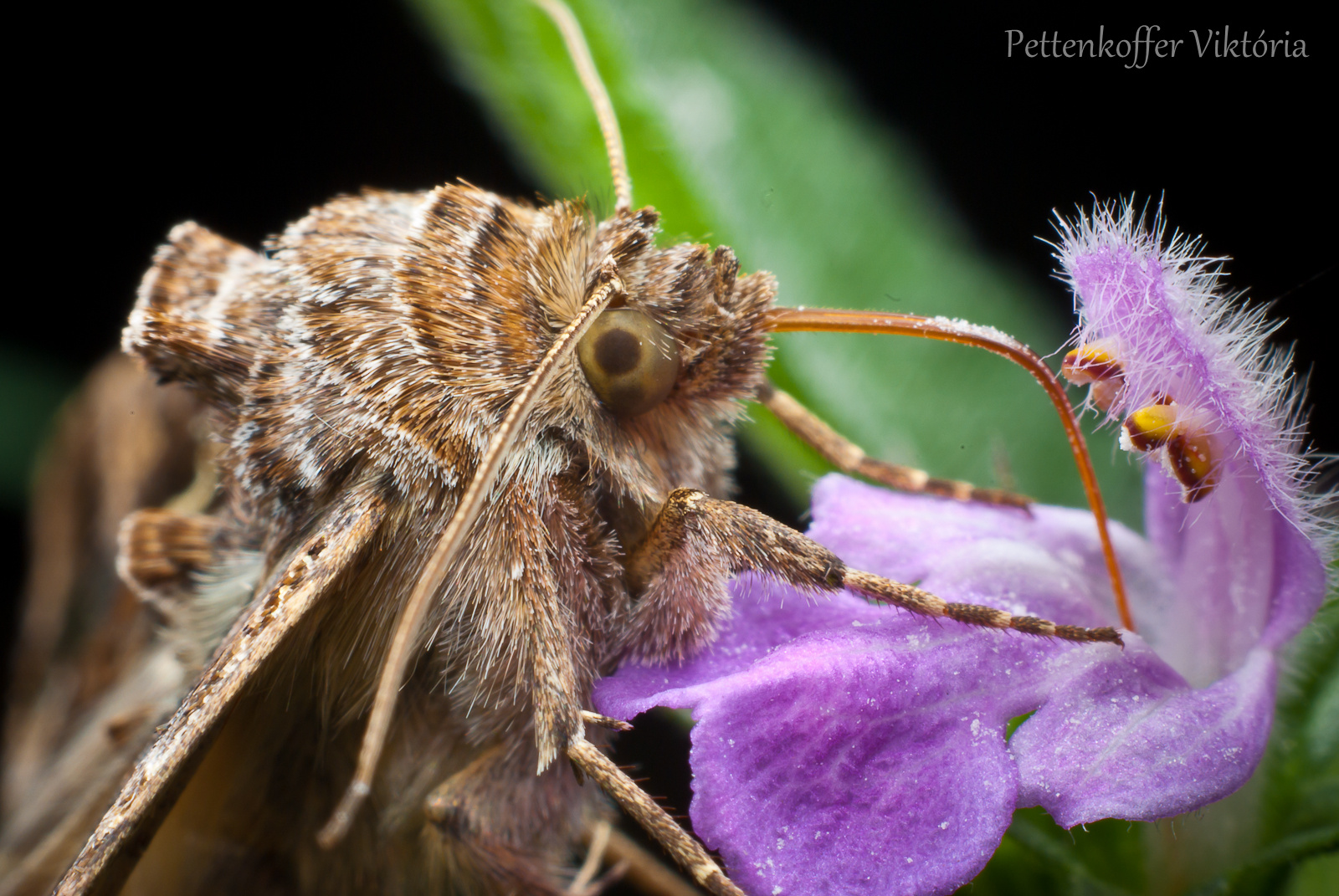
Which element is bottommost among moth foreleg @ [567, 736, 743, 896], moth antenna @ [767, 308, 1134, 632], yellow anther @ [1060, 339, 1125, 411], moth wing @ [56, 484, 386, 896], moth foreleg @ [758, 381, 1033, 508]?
moth wing @ [56, 484, 386, 896]

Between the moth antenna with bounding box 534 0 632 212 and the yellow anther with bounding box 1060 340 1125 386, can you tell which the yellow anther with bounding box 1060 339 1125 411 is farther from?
the moth antenna with bounding box 534 0 632 212

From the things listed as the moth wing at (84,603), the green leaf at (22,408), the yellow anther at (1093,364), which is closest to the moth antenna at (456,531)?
the yellow anther at (1093,364)

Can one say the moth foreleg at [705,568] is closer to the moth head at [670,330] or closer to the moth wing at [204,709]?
the moth head at [670,330]

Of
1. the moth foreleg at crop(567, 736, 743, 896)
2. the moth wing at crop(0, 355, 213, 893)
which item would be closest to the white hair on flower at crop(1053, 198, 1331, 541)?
the moth foreleg at crop(567, 736, 743, 896)

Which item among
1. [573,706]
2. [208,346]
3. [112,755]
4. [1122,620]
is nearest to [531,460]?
[573,706]

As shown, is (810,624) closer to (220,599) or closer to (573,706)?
(573,706)

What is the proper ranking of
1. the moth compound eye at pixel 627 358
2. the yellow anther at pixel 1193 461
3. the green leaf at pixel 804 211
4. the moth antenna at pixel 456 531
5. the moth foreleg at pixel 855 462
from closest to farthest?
the moth antenna at pixel 456 531 < the yellow anther at pixel 1193 461 < the moth compound eye at pixel 627 358 < the moth foreleg at pixel 855 462 < the green leaf at pixel 804 211
